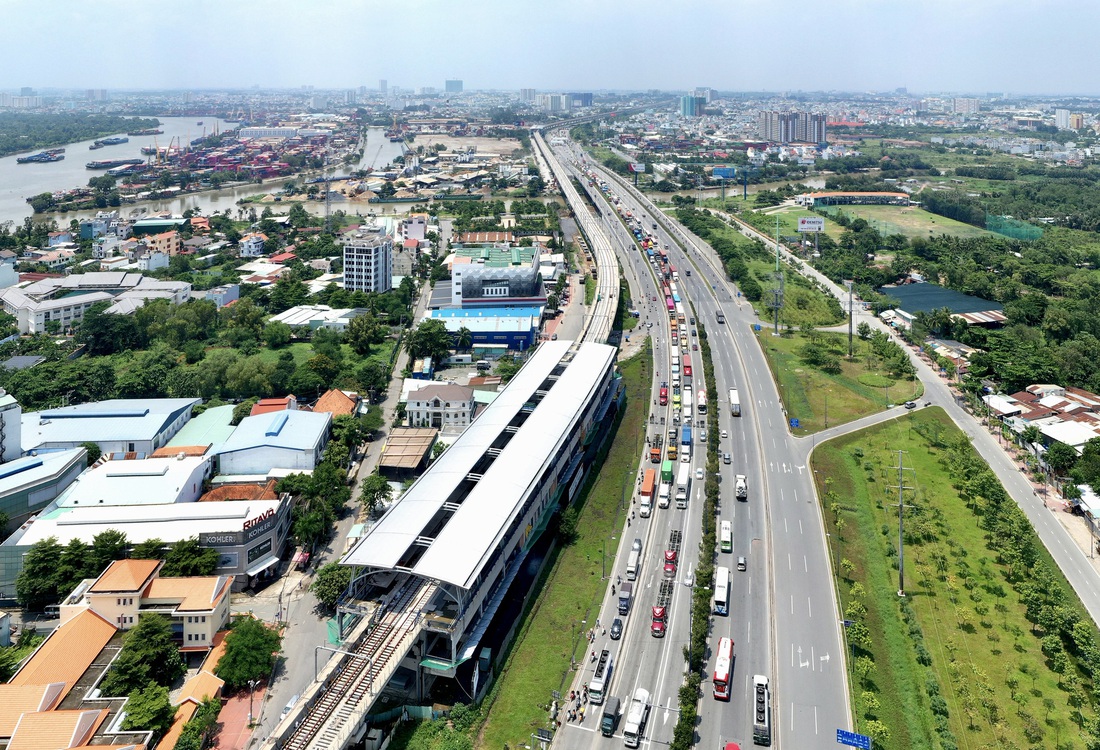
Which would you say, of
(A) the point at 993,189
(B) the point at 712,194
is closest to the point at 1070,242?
(A) the point at 993,189

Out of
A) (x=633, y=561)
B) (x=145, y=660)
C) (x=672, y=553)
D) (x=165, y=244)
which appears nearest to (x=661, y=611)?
(x=633, y=561)

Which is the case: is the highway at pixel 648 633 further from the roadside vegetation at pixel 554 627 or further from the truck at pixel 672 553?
the roadside vegetation at pixel 554 627

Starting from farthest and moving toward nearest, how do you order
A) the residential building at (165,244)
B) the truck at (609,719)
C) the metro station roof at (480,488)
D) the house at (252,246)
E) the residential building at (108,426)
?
the house at (252,246)
the residential building at (165,244)
the residential building at (108,426)
the metro station roof at (480,488)
the truck at (609,719)

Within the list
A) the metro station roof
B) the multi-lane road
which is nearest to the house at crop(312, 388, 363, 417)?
the metro station roof

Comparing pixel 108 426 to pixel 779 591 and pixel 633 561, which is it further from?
pixel 779 591

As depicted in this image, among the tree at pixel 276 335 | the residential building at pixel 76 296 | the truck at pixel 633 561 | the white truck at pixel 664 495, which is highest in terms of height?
the residential building at pixel 76 296

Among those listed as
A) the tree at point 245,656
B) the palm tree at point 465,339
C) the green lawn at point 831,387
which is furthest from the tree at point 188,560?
the green lawn at point 831,387

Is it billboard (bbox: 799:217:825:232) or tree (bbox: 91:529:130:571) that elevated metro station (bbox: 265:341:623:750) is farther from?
billboard (bbox: 799:217:825:232)
